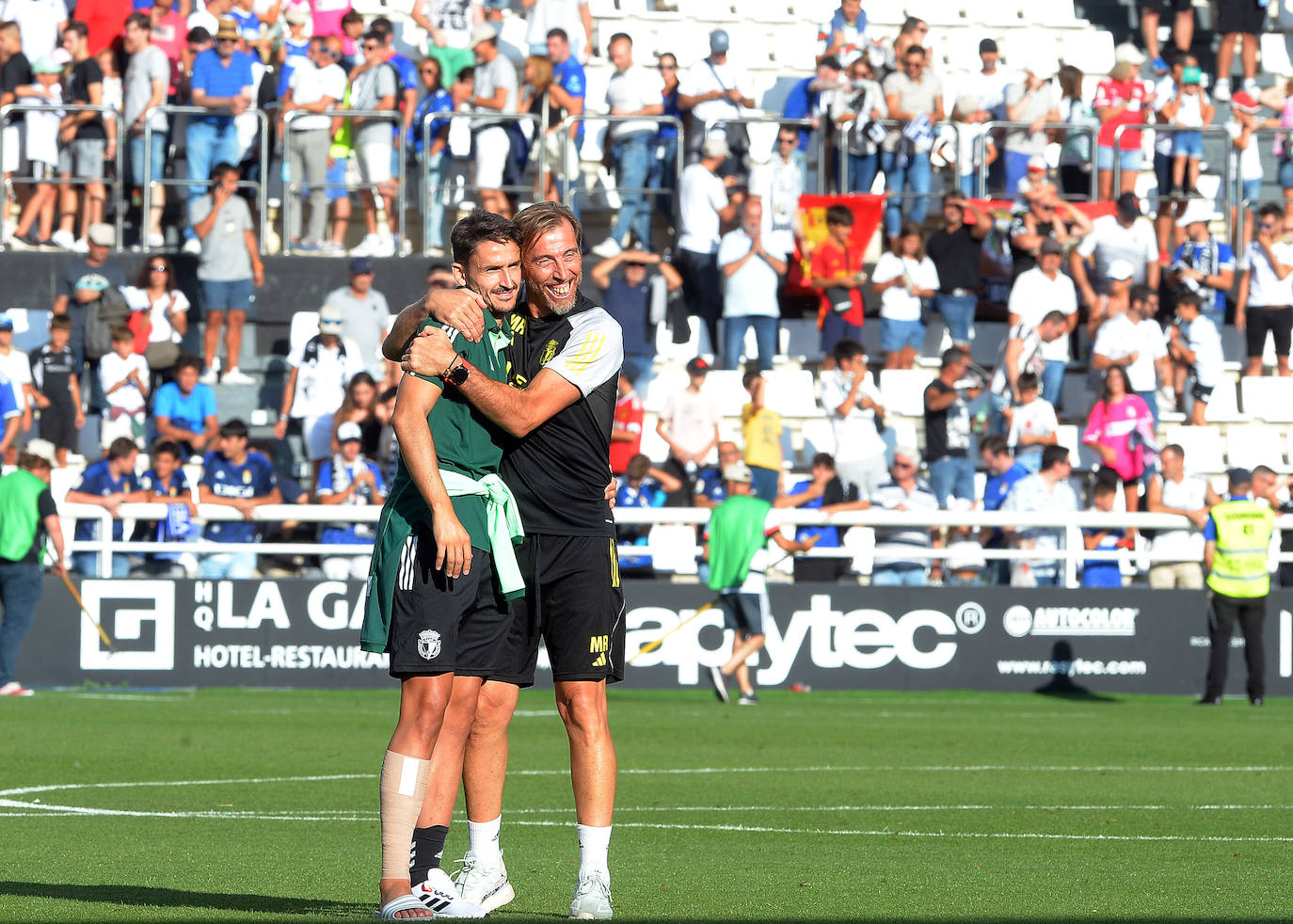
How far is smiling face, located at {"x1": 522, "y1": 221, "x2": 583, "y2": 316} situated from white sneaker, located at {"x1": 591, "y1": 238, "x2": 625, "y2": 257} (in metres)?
15.7

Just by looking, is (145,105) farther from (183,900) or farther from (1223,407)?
(183,900)

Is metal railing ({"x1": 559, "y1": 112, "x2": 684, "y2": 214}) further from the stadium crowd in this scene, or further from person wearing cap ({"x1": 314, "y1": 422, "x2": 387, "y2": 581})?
person wearing cap ({"x1": 314, "y1": 422, "x2": 387, "y2": 581})

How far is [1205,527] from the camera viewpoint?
1892 centimetres

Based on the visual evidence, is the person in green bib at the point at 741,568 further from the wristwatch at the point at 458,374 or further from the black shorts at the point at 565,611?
the wristwatch at the point at 458,374

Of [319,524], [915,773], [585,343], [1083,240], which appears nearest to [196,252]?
[319,524]

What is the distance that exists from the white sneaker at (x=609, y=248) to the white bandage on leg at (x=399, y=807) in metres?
16.3

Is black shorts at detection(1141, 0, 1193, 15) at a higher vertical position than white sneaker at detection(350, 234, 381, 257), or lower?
higher

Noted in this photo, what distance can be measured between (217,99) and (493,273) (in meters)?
15.8

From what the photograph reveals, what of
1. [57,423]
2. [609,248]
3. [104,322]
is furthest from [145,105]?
[609,248]

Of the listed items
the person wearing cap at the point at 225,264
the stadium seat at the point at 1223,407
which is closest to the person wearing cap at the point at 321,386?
the person wearing cap at the point at 225,264

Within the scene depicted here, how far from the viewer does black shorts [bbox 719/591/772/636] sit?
713 inches

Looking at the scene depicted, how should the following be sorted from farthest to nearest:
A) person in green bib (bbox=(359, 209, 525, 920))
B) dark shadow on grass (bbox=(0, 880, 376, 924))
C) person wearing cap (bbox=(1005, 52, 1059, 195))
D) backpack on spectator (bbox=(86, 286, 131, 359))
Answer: person wearing cap (bbox=(1005, 52, 1059, 195)), backpack on spectator (bbox=(86, 286, 131, 359)), dark shadow on grass (bbox=(0, 880, 376, 924)), person in green bib (bbox=(359, 209, 525, 920))

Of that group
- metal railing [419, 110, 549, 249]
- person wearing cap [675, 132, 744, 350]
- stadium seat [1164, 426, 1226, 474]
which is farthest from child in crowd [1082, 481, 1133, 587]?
metal railing [419, 110, 549, 249]

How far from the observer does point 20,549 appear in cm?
1736
